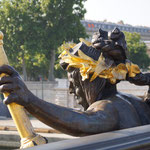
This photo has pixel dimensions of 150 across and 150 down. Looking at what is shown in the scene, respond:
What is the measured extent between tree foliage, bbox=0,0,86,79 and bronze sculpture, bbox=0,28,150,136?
3202 cm

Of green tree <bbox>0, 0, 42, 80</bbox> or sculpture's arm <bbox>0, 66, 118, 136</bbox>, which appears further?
green tree <bbox>0, 0, 42, 80</bbox>

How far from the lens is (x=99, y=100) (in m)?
2.38

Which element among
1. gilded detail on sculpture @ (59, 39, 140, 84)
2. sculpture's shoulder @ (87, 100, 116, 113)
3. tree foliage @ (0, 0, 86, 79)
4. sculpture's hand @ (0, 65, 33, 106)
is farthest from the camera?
tree foliage @ (0, 0, 86, 79)

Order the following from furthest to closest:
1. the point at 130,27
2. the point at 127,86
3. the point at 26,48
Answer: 1. the point at 130,27
2. the point at 26,48
3. the point at 127,86

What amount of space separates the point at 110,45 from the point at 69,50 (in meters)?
0.25

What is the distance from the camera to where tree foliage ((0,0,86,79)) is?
1357 inches

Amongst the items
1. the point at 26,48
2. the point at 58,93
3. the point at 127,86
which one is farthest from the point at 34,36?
the point at 127,86

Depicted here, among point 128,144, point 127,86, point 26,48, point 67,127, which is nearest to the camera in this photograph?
point 128,144

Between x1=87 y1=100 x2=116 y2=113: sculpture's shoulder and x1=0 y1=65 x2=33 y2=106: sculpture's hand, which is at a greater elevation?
x1=0 y1=65 x2=33 y2=106: sculpture's hand

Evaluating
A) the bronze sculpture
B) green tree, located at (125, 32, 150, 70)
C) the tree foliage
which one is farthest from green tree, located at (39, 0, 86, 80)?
the bronze sculpture

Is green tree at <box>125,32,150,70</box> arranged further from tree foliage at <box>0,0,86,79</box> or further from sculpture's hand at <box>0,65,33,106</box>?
sculpture's hand at <box>0,65,33,106</box>

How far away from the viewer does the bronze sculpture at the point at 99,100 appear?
1.98 metres

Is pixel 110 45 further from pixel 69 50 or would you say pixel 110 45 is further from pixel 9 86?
pixel 9 86

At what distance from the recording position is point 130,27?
80750mm
